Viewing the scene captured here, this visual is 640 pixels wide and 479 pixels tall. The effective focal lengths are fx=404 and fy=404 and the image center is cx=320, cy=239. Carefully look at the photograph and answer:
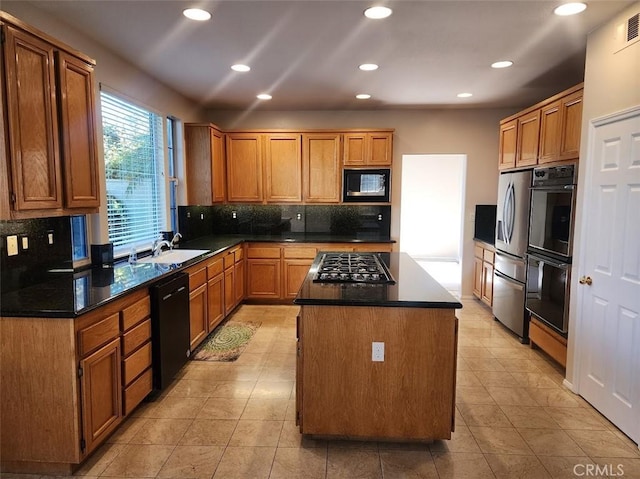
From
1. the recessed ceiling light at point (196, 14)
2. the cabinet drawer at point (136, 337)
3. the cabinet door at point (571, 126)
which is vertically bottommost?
the cabinet drawer at point (136, 337)

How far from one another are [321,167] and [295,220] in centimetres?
89

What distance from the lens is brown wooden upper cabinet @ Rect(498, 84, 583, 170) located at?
315cm

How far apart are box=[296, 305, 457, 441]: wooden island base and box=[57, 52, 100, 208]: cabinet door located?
5.25ft

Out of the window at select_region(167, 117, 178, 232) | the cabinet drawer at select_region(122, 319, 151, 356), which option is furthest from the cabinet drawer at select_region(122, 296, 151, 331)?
the window at select_region(167, 117, 178, 232)

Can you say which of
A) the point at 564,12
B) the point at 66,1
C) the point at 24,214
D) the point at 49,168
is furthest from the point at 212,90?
the point at 564,12

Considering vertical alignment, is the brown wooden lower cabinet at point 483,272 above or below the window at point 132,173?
below

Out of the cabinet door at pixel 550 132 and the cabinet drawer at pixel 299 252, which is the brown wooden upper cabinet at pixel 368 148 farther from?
the cabinet door at pixel 550 132

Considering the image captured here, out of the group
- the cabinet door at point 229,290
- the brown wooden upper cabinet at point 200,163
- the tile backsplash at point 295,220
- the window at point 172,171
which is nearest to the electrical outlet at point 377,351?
the cabinet door at point 229,290

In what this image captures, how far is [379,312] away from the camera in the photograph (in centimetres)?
222

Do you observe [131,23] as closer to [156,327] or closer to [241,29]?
[241,29]

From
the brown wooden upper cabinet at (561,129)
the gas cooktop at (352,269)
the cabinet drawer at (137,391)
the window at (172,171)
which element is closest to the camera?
the cabinet drawer at (137,391)

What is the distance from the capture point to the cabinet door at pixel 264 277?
521 cm

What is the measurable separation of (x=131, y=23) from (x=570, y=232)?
11.5ft
